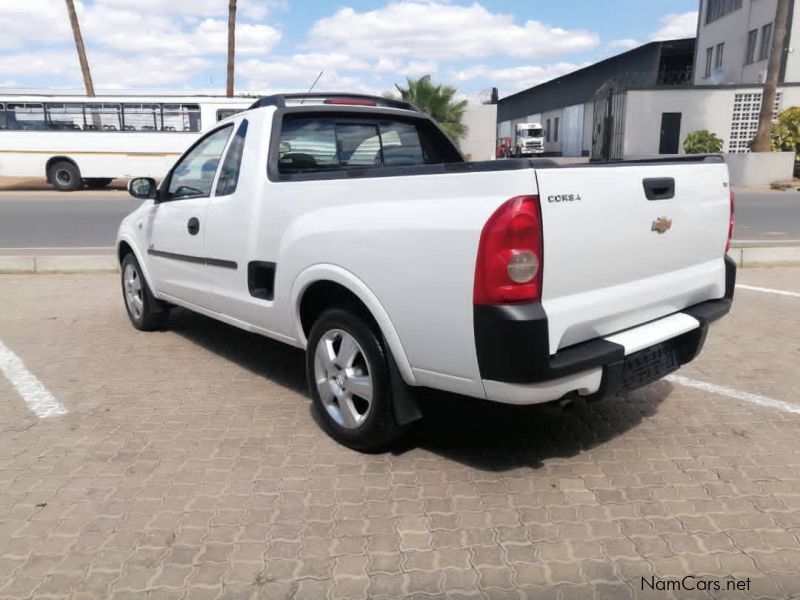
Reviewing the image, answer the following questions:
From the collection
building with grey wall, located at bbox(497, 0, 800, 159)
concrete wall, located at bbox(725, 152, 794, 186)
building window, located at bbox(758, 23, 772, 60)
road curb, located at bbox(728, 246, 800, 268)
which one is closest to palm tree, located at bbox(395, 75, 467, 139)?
building with grey wall, located at bbox(497, 0, 800, 159)

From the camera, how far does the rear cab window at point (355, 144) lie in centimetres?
412

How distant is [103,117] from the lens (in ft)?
68.4

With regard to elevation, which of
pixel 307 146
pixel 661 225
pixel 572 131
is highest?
pixel 572 131

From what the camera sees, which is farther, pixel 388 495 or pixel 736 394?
pixel 736 394

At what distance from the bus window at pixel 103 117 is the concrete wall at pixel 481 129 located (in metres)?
19.5

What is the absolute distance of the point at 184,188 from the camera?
16.2ft

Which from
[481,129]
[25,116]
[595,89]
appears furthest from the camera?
[595,89]

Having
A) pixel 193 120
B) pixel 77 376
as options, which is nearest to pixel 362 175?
pixel 77 376

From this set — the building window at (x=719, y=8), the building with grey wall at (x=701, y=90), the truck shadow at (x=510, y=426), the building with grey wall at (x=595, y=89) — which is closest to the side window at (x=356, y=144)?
the truck shadow at (x=510, y=426)

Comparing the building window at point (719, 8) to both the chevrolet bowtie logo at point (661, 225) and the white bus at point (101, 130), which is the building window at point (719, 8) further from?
the chevrolet bowtie logo at point (661, 225)

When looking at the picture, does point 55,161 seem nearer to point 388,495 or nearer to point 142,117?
point 142,117

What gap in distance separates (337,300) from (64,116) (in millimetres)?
21012

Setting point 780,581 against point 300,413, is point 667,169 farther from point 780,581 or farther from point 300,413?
point 300,413

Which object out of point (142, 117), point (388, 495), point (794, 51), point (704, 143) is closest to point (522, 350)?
point (388, 495)
